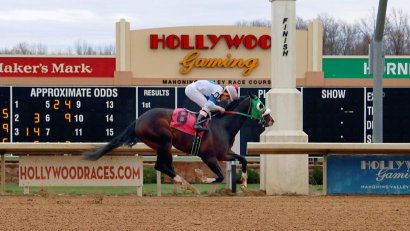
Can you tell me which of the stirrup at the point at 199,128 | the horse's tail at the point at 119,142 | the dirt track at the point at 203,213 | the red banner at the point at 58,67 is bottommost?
the dirt track at the point at 203,213

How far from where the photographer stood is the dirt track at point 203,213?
11148 millimetres

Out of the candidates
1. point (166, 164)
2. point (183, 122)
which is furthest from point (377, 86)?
point (166, 164)

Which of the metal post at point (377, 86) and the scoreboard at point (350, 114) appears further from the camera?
the scoreboard at point (350, 114)

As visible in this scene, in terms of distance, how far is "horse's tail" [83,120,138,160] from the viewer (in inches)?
607

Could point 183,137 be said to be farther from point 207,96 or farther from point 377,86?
point 377,86

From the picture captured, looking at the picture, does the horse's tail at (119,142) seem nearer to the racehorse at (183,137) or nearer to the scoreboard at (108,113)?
the racehorse at (183,137)

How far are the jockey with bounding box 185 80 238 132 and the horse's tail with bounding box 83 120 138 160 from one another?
3.12 ft

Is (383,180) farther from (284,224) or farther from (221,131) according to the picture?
(284,224)

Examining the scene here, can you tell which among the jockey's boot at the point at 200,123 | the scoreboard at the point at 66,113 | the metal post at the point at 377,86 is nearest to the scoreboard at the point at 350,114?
the metal post at the point at 377,86

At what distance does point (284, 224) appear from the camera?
11.4m

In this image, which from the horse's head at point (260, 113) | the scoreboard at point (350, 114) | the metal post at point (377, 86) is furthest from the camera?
the scoreboard at point (350, 114)

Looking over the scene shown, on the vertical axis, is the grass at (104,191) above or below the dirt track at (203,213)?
below

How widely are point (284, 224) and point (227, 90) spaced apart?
451 cm

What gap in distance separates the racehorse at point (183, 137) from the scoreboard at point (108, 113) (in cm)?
564
